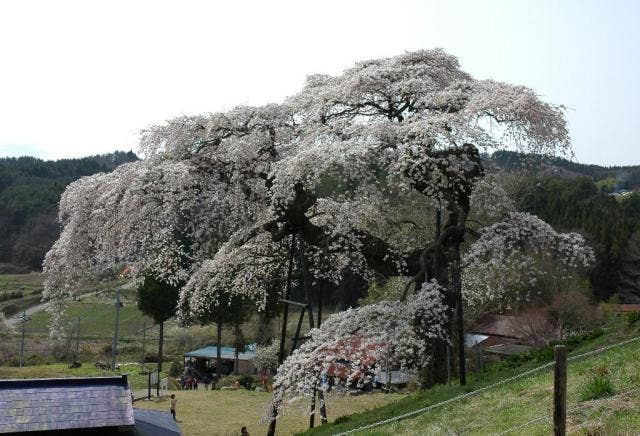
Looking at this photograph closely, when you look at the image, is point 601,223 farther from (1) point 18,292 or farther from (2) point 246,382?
(1) point 18,292

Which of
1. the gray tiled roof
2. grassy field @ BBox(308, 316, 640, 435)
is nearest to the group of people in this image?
grassy field @ BBox(308, 316, 640, 435)

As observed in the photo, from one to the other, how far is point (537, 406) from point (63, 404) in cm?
732

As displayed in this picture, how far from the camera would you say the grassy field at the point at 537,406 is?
21.7ft

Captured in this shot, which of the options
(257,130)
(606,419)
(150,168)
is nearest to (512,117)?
A: (257,130)

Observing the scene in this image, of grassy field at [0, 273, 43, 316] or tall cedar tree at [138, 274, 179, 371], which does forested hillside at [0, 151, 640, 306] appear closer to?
grassy field at [0, 273, 43, 316]

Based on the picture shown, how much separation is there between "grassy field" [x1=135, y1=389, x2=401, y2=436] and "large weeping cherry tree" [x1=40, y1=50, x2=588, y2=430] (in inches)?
209

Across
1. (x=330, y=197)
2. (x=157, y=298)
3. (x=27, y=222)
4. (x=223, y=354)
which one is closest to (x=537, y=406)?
(x=330, y=197)

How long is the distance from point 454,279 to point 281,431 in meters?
10.1

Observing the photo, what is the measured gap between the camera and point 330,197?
622 inches

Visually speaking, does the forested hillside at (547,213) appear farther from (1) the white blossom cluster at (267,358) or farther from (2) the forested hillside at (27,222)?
(1) the white blossom cluster at (267,358)

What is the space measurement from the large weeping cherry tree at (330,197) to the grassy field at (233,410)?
5310 mm

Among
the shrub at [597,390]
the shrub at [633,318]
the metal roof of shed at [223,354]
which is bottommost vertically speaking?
the metal roof of shed at [223,354]

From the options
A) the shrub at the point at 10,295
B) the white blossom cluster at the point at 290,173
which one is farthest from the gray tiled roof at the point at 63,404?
the shrub at the point at 10,295

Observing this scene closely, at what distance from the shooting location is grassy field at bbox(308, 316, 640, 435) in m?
6.61
